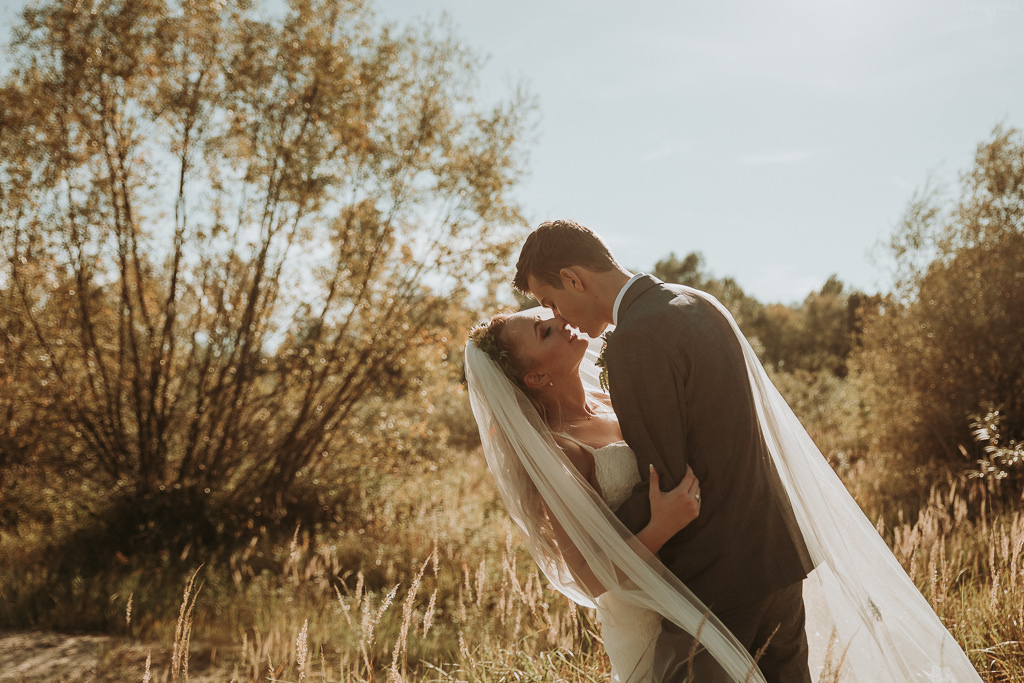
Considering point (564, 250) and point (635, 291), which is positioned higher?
point (564, 250)

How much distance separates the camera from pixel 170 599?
217 inches

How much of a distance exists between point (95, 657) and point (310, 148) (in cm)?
504

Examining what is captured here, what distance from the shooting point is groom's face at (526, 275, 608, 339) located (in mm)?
2406

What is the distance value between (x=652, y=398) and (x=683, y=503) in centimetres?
32

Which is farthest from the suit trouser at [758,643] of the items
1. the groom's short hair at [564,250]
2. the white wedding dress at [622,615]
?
the groom's short hair at [564,250]

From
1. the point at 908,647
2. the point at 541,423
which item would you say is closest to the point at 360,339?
the point at 541,423

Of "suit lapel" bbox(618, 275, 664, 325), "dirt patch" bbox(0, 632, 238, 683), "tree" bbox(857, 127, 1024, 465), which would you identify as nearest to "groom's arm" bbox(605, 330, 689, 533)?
"suit lapel" bbox(618, 275, 664, 325)

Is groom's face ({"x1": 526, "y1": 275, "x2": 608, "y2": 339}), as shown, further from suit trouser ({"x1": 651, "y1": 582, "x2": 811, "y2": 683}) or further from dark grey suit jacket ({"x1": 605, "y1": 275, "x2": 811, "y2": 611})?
suit trouser ({"x1": 651, "y1": 582, "x2": 811, "y2": 683})

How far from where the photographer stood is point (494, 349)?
277 cm

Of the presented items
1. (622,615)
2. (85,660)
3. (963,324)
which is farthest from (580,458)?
(963,324)

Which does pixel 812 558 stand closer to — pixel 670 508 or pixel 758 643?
pixel 758 643

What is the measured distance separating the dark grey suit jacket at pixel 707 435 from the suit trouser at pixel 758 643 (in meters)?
0.08

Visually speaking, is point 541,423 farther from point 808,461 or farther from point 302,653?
point 302,653

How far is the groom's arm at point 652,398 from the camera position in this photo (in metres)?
1.87
